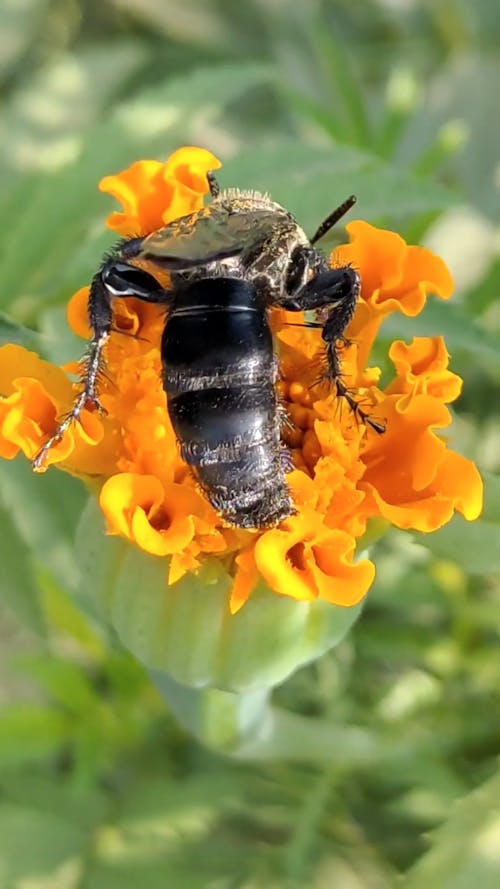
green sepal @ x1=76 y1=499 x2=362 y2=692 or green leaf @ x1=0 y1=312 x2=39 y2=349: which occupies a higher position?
green leaf @ x1=0 y1=312 x2=39 y2=349

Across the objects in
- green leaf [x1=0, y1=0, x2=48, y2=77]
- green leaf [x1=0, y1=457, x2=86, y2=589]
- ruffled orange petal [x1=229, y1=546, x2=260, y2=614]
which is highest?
green leaf [x1=0, y1=0, x2=48, y2=77]

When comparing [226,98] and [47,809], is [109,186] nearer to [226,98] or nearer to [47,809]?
[226,98]

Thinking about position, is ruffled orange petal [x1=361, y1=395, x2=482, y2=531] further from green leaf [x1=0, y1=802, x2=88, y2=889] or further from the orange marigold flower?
green leaf [x1=0, y1=802, x2=88, y2=889]

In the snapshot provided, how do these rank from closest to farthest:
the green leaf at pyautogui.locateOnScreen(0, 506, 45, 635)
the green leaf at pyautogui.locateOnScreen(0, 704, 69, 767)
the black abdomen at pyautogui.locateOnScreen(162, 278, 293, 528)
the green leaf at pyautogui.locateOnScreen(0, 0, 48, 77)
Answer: the black abdomen at pyautogui.locateOnScreen(162, 278, 293, 528) < the green leaf at pyautogui.locateOnScreen(0, 506, 45, 635) < the green leaf at pyautogui.locateOnScreen(0, 704, 69, 767) < the green leaf at pyautogui.locateOnScreen(0, 0, 48, 77)

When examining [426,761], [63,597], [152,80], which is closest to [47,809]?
[63,597]

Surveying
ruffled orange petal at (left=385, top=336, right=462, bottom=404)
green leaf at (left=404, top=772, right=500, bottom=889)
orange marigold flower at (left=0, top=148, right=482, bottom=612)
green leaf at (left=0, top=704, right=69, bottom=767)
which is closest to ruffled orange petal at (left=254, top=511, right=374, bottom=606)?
orange marigold flower at (left=0, top=148, right=482, bottom=612)

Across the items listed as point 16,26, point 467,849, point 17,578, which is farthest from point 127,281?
point 16,26

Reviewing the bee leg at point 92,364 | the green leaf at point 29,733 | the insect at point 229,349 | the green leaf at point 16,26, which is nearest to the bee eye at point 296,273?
the insect at point 229,349

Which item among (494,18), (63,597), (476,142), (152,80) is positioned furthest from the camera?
(152,80)

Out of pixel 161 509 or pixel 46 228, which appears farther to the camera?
pixel 46 228
